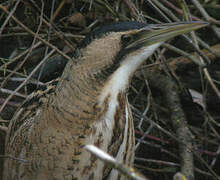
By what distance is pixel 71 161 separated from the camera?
46.7 inches

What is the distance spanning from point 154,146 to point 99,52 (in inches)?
35.0

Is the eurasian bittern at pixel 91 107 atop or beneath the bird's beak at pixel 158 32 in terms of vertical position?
beneath

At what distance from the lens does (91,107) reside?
1136mm

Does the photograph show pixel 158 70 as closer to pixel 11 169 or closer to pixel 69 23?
pixel 69 23

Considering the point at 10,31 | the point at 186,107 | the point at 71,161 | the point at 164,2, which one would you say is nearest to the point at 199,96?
the point at 186,107

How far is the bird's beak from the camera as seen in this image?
3.69ft

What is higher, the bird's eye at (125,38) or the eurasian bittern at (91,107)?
the bird's eye at (125,38)

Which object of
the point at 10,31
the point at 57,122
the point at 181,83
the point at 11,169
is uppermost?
the point at 10,31

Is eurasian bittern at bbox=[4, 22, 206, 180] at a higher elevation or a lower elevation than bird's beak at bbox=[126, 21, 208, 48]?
lower

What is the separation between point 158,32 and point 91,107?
314mm

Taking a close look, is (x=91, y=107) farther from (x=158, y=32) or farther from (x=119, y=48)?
(x=158, y=32)

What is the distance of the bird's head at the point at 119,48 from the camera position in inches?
43.0

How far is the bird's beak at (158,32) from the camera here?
3.69 feet

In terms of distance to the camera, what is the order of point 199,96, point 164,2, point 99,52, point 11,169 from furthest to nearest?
point 199,96 → point 164,2 → point 11,169 → point 99,52
